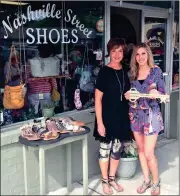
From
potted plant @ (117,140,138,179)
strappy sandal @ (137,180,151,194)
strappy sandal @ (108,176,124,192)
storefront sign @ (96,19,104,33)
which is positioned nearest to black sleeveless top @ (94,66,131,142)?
potted plant @ (117,140,138,179)

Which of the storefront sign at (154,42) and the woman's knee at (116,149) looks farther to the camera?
the storefront sign at (154,42)

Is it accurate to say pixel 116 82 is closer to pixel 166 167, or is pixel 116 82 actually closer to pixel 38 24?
pixel 38 24

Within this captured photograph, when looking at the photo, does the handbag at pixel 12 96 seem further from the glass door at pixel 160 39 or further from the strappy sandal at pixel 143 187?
the glass door at pixel 160 39

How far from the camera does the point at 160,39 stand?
16.9ft

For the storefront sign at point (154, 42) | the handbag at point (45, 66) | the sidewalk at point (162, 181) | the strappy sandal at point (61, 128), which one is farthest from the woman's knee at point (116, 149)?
the storefront sign at point (154, 42)

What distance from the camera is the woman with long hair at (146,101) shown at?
323cm

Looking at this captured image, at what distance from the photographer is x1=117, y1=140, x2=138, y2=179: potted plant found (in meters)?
3.74

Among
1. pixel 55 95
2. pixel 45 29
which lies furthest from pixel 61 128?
pixel 45 29

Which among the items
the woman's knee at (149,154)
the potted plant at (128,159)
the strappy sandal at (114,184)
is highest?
the woman's knee at (149,154)

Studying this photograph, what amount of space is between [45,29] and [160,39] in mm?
2330

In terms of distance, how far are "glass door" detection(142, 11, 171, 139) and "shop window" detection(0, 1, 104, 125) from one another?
1.11m

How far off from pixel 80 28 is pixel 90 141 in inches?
54.8

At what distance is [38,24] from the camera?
3.44 m

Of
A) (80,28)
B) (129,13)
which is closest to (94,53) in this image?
(80,28)
